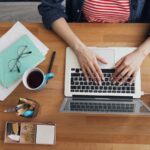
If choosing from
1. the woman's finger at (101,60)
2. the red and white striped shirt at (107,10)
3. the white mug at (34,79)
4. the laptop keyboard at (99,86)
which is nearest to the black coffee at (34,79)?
the white mug at (34,79)

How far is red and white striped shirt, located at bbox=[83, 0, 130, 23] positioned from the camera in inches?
45.5

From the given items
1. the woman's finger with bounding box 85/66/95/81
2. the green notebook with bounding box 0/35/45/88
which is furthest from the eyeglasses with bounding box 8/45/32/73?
the woman's finger with bounding box 85/66/95/81

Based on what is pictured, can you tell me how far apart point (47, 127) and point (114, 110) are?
24 centimetres

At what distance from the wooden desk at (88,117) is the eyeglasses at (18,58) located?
7 cm

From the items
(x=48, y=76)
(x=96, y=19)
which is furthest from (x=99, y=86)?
(x=96, y=19)

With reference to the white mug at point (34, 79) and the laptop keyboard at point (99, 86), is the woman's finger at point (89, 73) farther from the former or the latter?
the white mug at point (34, 79)

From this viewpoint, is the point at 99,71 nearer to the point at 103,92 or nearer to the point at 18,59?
the point at 103,92

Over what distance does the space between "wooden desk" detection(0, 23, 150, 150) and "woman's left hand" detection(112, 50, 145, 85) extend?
0.03m

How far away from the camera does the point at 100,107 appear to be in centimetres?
101

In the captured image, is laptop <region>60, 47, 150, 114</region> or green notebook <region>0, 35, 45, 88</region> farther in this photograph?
green notebook <region>0, 35, 45, 88</region>

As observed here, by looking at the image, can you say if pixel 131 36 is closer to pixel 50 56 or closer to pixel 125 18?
pixel 125 18

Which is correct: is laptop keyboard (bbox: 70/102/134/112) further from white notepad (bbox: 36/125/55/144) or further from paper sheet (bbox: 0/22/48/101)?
paper sheet (bbox: 0/22/48/101)

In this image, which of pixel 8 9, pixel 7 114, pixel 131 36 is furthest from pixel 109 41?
pixel 8 9

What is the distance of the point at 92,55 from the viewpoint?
110 centimetres
